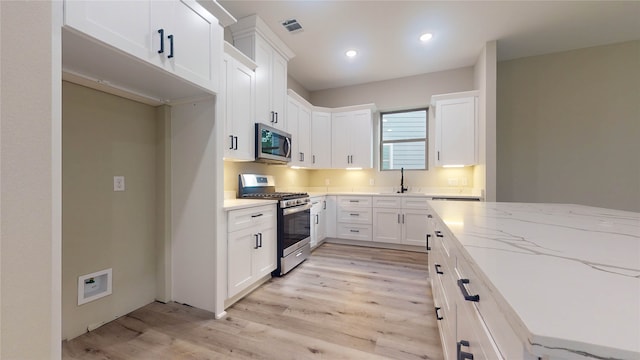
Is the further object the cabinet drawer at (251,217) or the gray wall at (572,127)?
the gray wall at (572,127)

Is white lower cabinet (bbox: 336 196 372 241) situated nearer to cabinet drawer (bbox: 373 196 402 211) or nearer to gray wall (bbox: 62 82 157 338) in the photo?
cabinet drawer (bbox: 373 196 402 211)

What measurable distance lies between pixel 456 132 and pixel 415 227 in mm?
1578

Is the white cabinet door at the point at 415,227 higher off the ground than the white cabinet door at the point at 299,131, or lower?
lower

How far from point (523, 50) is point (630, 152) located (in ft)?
6.50

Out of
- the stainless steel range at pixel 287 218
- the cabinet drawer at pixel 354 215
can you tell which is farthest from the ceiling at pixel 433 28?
the cabinet drawer at pixel 354 215

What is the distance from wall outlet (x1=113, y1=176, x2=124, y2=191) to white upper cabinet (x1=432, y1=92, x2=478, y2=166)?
3977 millimetres

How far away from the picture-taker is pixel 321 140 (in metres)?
4.49

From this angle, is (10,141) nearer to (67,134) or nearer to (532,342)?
(532,342)

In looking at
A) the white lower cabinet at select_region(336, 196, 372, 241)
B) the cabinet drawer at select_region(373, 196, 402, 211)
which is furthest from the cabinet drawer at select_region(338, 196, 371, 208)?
the cabinet drawer at select_region(373, 196, 402, 211)

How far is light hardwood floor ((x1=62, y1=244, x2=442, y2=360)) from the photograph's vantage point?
158 centimetres

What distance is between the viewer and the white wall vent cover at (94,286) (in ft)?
5.70

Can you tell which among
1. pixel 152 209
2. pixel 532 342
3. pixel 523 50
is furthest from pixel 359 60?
pixel 532 342

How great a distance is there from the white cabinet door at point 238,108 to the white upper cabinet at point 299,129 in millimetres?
919

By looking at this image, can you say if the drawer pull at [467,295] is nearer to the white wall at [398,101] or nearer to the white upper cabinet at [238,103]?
the white upper cabinet at [238,103]
